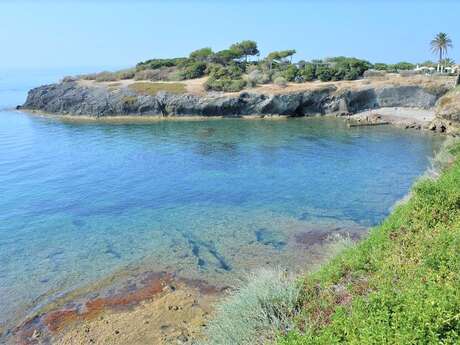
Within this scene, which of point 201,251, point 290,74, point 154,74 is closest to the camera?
point 201,251

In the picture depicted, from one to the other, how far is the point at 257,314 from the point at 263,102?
205 ft

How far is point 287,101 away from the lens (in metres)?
70.6

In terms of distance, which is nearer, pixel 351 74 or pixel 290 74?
pixel 351 74

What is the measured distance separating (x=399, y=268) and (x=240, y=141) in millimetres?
42501

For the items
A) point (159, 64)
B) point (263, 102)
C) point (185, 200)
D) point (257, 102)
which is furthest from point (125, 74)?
point (185, 200)

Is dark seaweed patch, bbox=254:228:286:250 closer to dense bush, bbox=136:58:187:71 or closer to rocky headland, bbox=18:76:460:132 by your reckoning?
rocky headland, bbox=18:76:460:132

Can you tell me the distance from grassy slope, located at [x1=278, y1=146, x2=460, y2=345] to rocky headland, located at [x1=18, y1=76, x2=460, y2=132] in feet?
163

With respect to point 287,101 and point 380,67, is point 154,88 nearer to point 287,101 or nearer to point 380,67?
point 287,101

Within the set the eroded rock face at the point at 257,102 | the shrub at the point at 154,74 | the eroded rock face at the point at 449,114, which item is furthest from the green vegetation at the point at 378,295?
the shrub at the point at 154,74

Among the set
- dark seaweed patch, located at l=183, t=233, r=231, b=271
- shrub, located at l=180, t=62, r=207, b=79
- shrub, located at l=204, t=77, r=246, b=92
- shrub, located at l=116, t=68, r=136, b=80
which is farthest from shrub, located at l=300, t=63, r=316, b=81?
dark seaweed patch, located at l=183, t=233, r=231, b=271

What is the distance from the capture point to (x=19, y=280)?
18.8 m

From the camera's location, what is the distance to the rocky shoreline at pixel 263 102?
68500mm

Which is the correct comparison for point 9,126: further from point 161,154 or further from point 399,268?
Result: point 399,268

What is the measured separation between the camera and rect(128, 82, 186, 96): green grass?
7700cm
